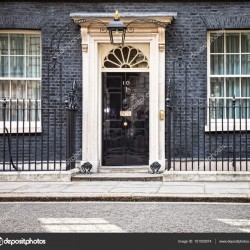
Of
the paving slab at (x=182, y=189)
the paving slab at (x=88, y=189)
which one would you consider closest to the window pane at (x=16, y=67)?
the paving slab at (x=88, y=189)

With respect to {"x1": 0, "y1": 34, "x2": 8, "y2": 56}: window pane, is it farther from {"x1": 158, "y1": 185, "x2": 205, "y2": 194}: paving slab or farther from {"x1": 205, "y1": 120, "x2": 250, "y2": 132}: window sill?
{"x1": 158, "y1": 185, "x2": 205, "y2": 194}: paving slab

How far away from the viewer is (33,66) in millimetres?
15805

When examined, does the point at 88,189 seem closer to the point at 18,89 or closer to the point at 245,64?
the point at 18,89

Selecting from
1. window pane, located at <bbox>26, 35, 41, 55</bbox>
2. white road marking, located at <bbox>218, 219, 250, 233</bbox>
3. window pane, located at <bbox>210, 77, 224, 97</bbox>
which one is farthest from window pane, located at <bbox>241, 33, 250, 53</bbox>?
white road marking, located at <bbox>218, 219, 250, 233</bbox>

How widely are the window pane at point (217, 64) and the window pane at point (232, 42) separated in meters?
0.27

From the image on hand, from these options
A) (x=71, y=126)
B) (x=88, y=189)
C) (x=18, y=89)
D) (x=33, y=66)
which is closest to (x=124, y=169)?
(x=71, y=126)

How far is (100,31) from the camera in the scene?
15297mm

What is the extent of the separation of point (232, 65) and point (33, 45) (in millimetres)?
4999

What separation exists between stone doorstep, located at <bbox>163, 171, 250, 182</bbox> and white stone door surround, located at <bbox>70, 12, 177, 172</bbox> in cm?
160

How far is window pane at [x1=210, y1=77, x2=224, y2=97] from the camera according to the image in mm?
15633

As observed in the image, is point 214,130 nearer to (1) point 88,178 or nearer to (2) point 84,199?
(1) point 88,178

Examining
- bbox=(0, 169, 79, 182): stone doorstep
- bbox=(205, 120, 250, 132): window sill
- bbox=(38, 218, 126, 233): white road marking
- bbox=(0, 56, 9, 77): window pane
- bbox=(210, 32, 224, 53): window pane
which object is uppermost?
bbox=(210, 32, 224, 53): window pane

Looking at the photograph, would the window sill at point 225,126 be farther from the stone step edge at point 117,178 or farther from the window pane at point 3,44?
the window pane at point 3,44

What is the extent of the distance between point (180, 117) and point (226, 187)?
2.37 meters
